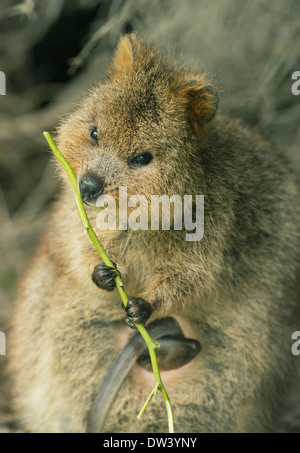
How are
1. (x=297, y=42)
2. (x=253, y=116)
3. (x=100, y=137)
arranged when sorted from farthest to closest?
(x=253, y=116)
(x=297, y=42)
(x=100, y=137)

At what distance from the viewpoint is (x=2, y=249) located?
269 inches

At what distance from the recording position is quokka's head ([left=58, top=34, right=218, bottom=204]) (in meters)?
3.45

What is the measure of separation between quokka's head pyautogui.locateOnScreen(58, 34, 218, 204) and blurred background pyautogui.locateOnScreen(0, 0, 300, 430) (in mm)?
1885

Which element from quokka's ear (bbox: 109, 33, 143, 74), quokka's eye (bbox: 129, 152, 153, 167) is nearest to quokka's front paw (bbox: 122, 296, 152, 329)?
quokka's eye (bbox: 129, 152, 153, 167)

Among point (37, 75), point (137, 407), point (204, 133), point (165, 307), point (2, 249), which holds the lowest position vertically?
point (137, 407)

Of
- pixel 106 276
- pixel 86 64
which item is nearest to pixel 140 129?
pixel 106 276

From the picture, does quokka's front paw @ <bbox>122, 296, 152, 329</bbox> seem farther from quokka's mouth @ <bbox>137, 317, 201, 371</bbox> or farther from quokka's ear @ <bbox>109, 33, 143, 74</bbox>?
quokka's ear @ <bbox>109, 33, 143, 74</bbox>

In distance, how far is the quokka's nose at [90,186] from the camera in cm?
334

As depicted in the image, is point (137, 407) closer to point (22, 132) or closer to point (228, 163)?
point (228, 163)

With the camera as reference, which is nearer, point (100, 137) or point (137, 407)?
point (100, 137)

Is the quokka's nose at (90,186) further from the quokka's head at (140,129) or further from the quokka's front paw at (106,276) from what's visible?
the quokka's front paw at (106,276)

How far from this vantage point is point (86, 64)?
650 cm
